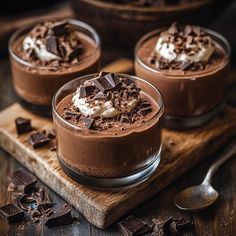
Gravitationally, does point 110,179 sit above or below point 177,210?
above

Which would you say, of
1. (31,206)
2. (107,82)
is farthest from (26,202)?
(107,82)

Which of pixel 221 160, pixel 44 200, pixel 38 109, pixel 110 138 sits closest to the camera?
pixel 110 138

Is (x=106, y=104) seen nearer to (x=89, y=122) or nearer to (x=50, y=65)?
(x=89, y=122)

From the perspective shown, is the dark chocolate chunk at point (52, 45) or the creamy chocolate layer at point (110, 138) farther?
the dark chocolate chunk at point (52, 45)

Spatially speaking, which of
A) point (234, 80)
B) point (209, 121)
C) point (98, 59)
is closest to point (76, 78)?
point (98, 59)

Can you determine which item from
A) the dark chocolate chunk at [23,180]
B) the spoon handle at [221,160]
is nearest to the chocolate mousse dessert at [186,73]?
the spoon handle at [221,160]

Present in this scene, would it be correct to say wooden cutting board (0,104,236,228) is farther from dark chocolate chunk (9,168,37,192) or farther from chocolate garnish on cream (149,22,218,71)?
chocolate garnish on cream (149,22,218,71)

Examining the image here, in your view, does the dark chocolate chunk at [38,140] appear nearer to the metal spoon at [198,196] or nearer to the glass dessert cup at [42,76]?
the glass dessert cup at [42,76]
